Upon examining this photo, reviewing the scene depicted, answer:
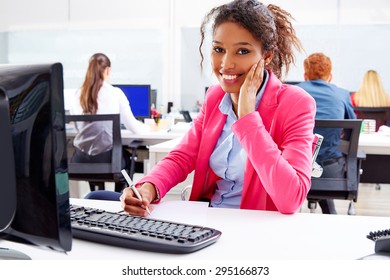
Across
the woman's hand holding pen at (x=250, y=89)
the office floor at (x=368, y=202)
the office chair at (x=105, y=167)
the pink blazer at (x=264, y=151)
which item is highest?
the woman's hand holding pen at (x=250, y=89)

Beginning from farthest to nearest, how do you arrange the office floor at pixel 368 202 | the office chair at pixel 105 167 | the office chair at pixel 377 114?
1. the office chair at pixel 377 114
2. the office floor at pixel 368 202
3. the office chair at pixel 105 167

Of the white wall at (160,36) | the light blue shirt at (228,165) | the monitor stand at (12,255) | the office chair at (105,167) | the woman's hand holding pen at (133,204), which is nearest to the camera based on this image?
the monitor stand at (12,255)

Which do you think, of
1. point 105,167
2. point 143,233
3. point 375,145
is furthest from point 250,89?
point 375,145

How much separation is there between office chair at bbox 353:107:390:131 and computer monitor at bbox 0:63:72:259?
4062 millimetres

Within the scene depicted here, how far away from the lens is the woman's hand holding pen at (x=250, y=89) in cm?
146

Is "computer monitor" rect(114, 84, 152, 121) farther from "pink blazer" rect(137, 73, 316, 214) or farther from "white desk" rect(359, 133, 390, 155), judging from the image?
"pink blazer" rect(137, 73, 316, 214)

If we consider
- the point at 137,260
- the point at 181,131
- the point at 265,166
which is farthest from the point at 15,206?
the point at 181,131

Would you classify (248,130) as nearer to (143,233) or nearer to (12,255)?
(143,233)

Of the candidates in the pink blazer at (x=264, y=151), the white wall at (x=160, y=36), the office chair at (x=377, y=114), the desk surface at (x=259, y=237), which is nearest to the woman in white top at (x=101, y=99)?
the pink blazer at (x=264, y=151)

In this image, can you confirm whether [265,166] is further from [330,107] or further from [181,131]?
[181,131]

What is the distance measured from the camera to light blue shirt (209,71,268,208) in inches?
62.4

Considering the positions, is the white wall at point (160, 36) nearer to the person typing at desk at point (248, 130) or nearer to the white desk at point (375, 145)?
the white desk at point (375, 145)

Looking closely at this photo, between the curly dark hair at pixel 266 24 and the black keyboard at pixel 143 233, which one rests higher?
the curly dark hair at pixel 266 24

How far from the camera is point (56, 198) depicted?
74 centimetres
